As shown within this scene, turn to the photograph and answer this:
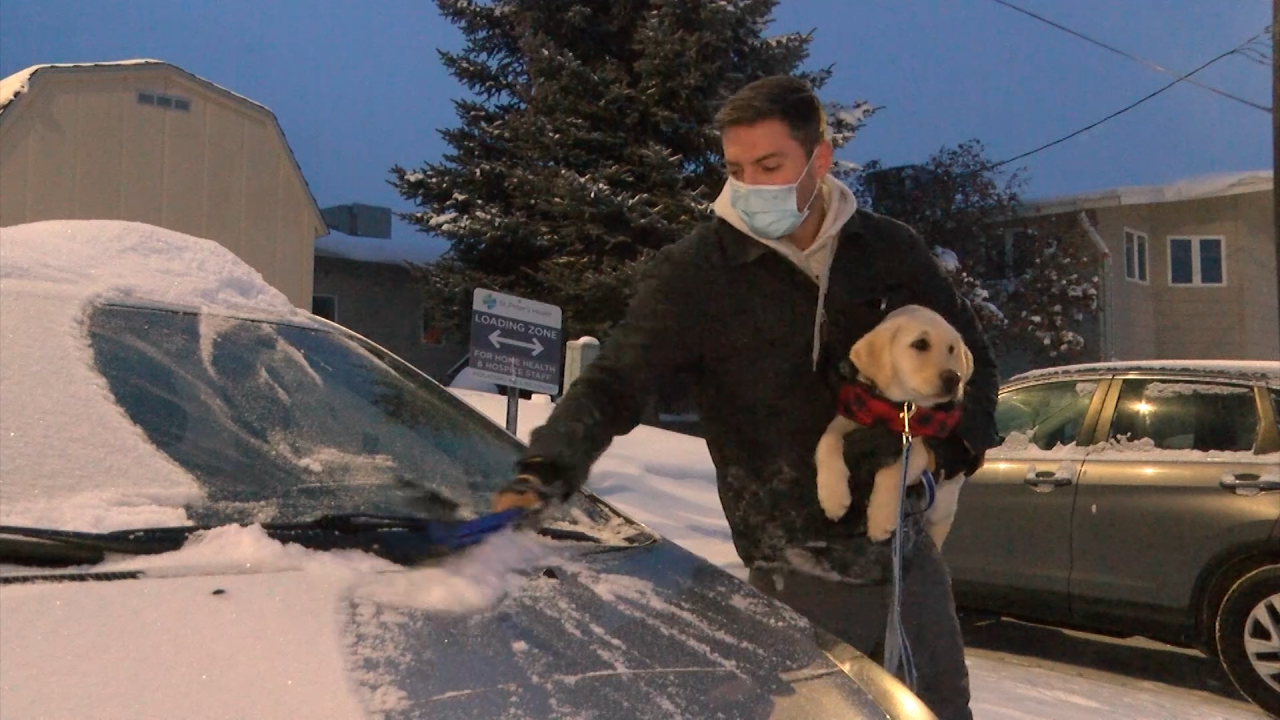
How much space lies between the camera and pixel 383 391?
276 cm

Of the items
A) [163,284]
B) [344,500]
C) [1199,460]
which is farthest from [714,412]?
[1199,460]

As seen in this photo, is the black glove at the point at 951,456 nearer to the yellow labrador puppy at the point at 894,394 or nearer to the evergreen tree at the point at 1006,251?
the yellow labrador puppy at the point at 894,394

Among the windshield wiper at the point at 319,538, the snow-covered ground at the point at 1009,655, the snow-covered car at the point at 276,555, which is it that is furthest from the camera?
the snow-covered ground at the point at 1009,655

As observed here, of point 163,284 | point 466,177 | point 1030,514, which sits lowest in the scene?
point 1030,514

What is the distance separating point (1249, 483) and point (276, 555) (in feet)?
14.5

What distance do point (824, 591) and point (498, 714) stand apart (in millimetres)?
1075

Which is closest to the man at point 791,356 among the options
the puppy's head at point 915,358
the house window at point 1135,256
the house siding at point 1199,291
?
the puppy's head at point 915,358

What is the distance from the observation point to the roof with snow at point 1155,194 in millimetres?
19031

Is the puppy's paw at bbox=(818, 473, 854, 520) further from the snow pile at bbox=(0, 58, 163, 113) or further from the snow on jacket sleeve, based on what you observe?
the snow pile at bbox=(0, 58, 163, 113)

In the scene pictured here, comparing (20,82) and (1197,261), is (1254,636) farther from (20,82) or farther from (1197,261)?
(1197,261)

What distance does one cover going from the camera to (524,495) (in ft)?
6.29

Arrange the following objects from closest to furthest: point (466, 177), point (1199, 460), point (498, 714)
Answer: point (498, 714)
point (1199, 460)
point (466, 177)

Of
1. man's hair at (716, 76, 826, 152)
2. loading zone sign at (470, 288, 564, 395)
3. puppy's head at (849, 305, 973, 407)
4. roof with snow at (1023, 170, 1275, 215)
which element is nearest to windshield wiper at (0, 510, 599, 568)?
puppy's head at (849, 305, 973, 407)

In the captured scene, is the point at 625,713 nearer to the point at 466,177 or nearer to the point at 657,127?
the point at 657,127
